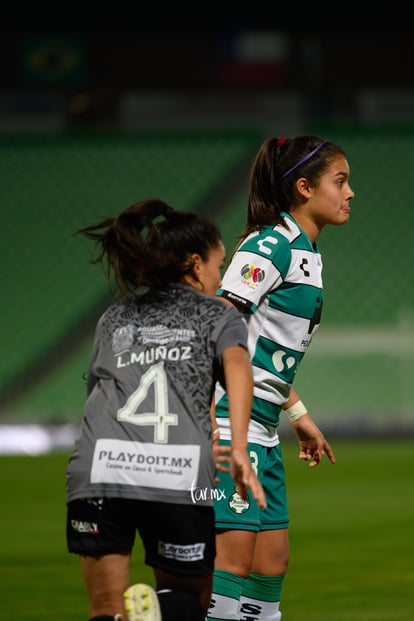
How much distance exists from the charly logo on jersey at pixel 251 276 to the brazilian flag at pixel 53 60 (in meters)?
18.1

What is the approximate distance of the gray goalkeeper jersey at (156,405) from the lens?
3.35 m

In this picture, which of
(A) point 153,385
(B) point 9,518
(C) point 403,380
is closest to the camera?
(A) point 153,385

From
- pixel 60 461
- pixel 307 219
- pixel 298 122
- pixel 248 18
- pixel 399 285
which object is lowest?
pixel 60 461

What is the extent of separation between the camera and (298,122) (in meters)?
22.1

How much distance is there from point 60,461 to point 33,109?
987 centimetres

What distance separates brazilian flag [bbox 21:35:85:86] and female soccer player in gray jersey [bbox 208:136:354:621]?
1781 centimetres

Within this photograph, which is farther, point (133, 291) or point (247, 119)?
A: point (247, 119)

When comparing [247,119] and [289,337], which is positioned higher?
[247,119]

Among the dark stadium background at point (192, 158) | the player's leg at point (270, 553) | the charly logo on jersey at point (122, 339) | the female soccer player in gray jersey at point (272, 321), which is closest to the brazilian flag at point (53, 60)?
the dark stadium background at point (192, 158)

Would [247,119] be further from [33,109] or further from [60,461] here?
[60,461]

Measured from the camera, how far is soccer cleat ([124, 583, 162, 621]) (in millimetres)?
3184

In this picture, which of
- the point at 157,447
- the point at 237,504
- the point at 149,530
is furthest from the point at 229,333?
the point at 237,504

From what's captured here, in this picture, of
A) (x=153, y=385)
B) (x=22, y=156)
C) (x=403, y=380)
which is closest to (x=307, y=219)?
(x=153, y=385)

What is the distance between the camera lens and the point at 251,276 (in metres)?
4.13
